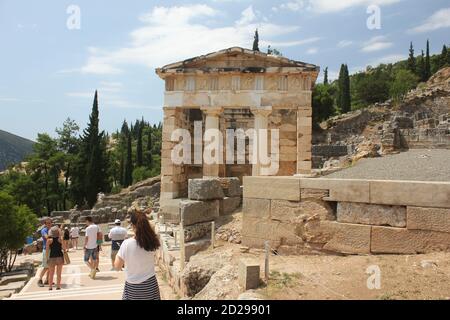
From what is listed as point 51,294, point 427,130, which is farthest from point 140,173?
point 51,294

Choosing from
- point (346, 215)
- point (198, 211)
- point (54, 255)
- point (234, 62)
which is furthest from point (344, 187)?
point (234, 62)

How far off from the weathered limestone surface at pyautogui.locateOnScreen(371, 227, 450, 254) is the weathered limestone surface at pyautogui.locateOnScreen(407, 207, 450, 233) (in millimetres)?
75

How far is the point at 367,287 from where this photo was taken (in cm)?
491

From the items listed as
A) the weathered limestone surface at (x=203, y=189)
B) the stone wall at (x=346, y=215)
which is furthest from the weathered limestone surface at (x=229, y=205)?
the stone wall at (x=346, y=215)

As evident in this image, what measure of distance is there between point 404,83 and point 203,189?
59.2 meters

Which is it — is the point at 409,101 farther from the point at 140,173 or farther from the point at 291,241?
the point at 291,241

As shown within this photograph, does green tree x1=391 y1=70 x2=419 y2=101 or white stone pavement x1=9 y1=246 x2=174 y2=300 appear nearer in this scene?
white stone pavement x1=9 y1=246 x2=174 y2=300

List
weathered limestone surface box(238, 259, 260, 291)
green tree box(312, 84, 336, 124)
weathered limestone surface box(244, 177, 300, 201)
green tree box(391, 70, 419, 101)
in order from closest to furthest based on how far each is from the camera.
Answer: weathered limestone surface box(238, 259, 260, 291) → weathered limestone surface box(244, 177, 300, 201) → green tree box(312, 84, 336, 124) → green tree box(391, 70, 419, 101)

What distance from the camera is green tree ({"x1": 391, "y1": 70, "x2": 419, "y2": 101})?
59.8 meters

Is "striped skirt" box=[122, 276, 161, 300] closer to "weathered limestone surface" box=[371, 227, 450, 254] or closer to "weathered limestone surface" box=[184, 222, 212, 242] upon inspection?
"weathered limestone surface" box=[371, 227, 450, 254]

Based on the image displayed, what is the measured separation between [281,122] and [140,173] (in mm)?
40396

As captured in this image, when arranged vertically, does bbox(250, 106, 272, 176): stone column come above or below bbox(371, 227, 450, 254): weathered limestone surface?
above

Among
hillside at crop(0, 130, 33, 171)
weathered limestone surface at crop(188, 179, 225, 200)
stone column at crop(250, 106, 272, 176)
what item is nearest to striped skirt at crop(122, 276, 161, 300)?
weathered limestone surface at crop(188, 179, 225, 200)

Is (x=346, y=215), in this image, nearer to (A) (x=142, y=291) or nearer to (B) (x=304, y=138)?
(A) (x=142, y=291)
